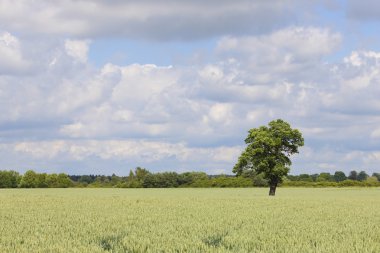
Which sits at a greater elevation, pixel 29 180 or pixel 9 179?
pixel 9 179

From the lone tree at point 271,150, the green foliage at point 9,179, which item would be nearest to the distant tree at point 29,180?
the green foliage at point 9,179

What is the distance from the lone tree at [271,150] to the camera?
63594 mm

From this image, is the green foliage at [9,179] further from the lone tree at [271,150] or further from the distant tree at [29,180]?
the lone tree at [271,150]

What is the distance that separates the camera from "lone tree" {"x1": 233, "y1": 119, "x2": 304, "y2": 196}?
209 feet

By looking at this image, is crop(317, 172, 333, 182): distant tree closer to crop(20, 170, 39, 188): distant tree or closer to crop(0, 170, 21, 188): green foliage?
crop(20, 170, 39, 188): distant tree

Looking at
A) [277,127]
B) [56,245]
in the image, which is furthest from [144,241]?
[277,127]

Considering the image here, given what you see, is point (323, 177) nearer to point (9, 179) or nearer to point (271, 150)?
point (9, 179)

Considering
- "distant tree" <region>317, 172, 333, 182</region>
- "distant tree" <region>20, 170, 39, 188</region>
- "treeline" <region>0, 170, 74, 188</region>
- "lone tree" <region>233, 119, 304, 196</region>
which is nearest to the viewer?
"lone tree" <region>233, 119, 304, 196</region>

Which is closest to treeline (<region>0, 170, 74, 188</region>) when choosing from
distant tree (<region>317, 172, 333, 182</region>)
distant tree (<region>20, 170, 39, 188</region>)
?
distant tree (<region>20, 170, 39, 188</region>)

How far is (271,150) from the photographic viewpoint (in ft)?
212

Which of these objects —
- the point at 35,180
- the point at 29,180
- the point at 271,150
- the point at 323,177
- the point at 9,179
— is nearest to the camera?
the point at 271,150

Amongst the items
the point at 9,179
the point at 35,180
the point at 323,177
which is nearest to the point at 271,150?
the point at 35,180

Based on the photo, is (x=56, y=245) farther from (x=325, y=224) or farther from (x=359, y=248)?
(x=325, y=224)

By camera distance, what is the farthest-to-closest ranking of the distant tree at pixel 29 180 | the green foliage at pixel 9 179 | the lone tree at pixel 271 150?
the green foliage at pixel 9 179 < the distant tree at pixel 29 180 < the lone tree at pixel 271 150
